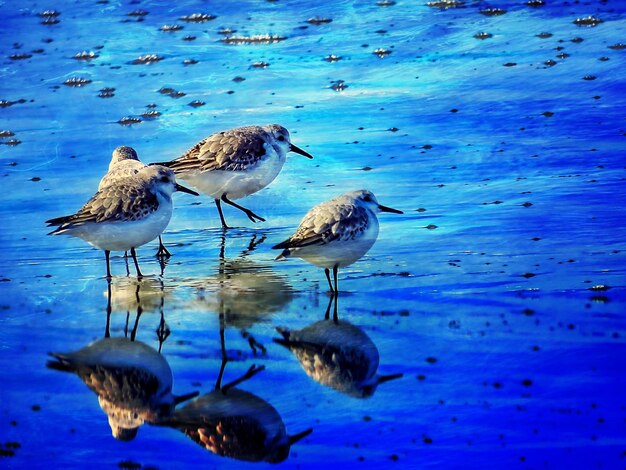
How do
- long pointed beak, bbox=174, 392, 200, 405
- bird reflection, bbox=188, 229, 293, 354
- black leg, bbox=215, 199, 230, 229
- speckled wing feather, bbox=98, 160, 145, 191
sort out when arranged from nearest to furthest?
long pointed beak, bbox=174, 392, 200, 405 → bird reflection, bbox=188, 229, 293, 354 → speckled wing feather, bbox=98, 160, 145, 191 → black leg, bbox=215, 199, 230, 229

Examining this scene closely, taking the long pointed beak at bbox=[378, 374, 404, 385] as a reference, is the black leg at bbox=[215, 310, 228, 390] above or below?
below

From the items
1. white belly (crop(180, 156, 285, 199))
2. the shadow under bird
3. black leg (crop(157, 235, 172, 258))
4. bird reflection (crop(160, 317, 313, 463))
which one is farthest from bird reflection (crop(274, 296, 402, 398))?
white belly (crop(180, 156, 285, 199))

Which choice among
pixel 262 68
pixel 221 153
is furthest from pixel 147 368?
pixel 262 68

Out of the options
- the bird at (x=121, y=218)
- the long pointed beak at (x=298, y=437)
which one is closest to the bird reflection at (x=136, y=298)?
the bird at (x=121, y=218)

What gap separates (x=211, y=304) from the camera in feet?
27.3

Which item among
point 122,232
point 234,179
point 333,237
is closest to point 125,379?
point 333,237

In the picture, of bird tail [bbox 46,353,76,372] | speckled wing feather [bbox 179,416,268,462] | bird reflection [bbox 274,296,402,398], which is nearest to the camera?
speckled wing feather [bbox 179,416,268,462]

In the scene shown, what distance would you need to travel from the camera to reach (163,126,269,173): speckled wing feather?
432 inches

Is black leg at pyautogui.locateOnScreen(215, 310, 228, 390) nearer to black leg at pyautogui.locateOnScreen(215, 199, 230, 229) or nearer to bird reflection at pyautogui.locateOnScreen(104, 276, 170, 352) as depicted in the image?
bird reflection at pyautogui.locateOnScreen(104, 276, 170, 352)

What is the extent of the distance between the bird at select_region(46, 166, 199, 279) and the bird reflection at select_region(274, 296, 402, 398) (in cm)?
193

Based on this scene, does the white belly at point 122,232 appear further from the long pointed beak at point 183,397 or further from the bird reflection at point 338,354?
the long pointed beak at point 183,397

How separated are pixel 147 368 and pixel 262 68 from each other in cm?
885

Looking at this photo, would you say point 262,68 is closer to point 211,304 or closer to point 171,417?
point 211,304

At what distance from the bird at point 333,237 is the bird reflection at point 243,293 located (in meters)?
0.36
